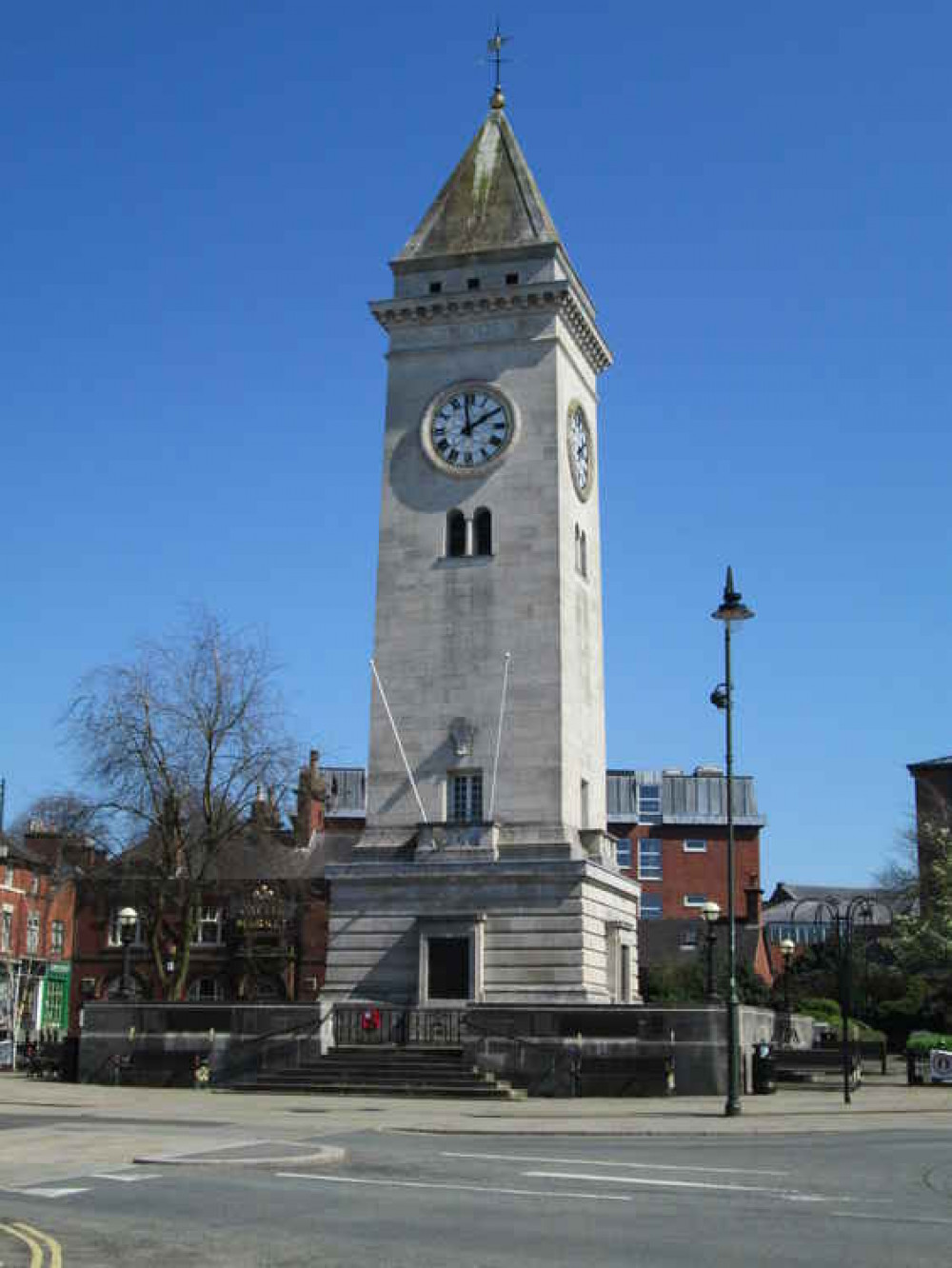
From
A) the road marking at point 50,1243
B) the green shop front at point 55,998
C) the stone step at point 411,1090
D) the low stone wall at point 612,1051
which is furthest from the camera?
the green shop front at point 55,998

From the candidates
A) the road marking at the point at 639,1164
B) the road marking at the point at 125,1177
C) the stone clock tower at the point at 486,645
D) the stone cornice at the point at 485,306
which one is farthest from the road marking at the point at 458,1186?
the stone cornice at the point at 485,306

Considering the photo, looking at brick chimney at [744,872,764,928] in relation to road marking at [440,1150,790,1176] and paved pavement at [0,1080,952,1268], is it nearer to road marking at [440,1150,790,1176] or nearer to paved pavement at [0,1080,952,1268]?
paved pavement at [0,1080,952,1268]

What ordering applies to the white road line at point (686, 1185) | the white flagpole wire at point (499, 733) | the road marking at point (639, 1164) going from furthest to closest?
1. the white flagpole wire at point (499, 733)
2. the road marking at point (639, 1164)
3. the white road line at point (686, 1185)

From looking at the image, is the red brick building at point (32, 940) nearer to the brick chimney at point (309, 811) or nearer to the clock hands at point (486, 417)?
the brick chimney at point (309, 811)

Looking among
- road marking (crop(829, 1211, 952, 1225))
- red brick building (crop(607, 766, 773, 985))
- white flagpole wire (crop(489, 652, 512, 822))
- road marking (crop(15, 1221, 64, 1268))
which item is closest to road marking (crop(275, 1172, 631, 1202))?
road marking (crop(829, 1211, 952, 1225))

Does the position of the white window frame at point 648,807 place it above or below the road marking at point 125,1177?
above

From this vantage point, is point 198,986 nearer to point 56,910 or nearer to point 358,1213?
point 56,910

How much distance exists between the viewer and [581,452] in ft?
166

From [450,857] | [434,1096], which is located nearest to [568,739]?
[450,857]

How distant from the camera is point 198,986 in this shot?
81.4 meters

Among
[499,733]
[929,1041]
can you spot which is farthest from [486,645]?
[929,1041]

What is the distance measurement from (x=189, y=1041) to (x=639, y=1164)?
884 inches

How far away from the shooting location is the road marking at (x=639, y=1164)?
18.6 meters

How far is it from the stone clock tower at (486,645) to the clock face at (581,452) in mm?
127
